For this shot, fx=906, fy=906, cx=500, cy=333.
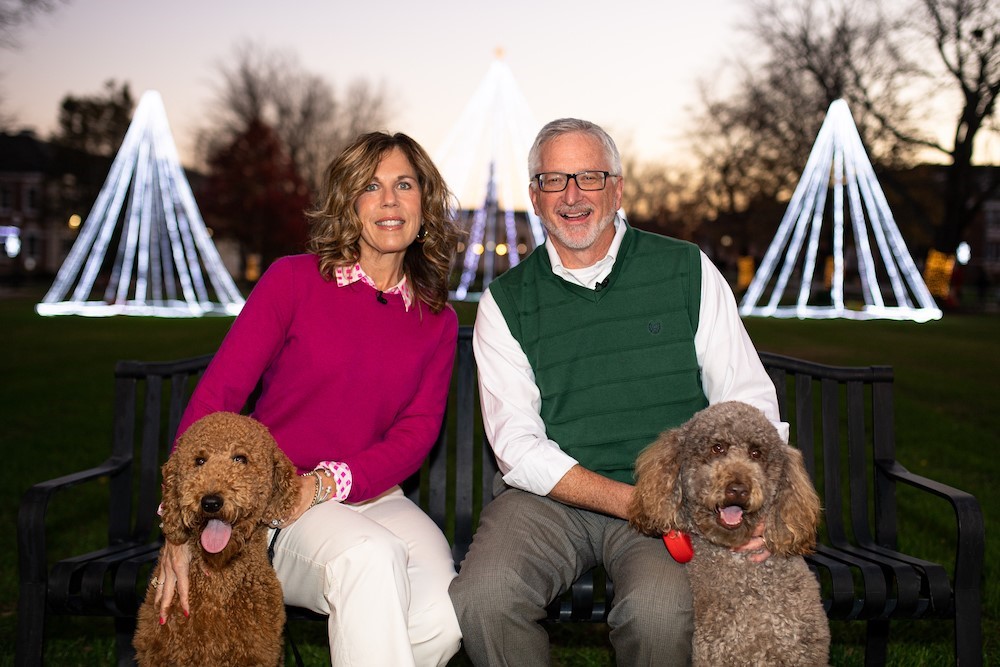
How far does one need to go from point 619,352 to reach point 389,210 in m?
1.00

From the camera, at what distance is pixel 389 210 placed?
11.1ft

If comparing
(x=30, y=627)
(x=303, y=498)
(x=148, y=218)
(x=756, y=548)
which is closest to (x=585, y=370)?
(x=756, y=548)

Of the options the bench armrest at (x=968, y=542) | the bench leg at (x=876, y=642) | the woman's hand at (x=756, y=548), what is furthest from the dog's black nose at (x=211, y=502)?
the bench leg at (x=876, y=642)


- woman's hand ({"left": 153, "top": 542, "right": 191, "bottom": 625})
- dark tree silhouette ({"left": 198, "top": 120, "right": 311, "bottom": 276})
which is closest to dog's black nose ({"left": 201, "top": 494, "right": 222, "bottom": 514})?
woman's hand ({"left": 153, "top": 542, "right": 191, "bottom": 625})

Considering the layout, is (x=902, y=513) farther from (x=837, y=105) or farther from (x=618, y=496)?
(x=837, y=105)

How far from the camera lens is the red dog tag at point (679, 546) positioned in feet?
9.55

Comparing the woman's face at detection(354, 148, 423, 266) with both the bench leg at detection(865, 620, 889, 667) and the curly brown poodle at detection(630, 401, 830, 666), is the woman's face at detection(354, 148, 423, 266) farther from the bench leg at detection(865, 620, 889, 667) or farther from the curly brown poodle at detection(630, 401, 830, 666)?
the bench leg at detection(865, 620, 889, 667)

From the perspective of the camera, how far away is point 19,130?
671 inches

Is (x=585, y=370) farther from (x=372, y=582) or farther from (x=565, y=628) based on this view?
(x=565, y=628)

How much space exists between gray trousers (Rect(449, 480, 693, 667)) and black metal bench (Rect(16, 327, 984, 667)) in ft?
0.50

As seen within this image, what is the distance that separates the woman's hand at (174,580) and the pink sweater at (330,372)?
1.99 feet

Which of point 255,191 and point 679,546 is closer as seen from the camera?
point 679,546

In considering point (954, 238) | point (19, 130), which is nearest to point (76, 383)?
point (19, 130)

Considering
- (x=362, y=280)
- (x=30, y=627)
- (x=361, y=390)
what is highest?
(x=362, y=280)
